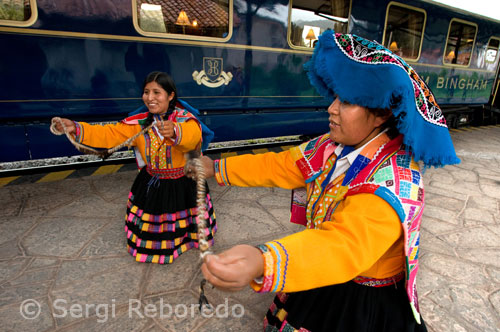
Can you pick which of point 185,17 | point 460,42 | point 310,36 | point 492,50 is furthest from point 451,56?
point 185,17

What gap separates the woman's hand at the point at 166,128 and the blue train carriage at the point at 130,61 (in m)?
2.66

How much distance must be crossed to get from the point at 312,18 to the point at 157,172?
15.1ft

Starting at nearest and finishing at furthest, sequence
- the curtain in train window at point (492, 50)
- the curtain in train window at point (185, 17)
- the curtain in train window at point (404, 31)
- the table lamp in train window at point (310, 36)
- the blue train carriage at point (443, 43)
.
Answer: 1. the curtain in train window at point (185, 17)
2. the table lamp in train window at point (310, 36)
3. the blue train carriage at point (443, 43)
4. the curtain in train window at point (404, 31)
5. the curtain in train window at point (492, 50)

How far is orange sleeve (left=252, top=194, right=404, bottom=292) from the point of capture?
93cm

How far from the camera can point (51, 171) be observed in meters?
4.88

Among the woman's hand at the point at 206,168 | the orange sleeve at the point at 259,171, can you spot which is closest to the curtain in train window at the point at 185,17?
the woman's hand at the point at 206,168

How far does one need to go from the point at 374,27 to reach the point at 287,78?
231 cm

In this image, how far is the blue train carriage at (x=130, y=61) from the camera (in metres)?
3.80

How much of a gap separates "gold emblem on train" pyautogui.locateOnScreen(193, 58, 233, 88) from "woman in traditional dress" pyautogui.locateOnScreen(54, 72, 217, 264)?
2303mm

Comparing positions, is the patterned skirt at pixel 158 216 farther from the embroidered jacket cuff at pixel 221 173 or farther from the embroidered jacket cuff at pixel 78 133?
the embroidered jacket cuff at pixel 221 173

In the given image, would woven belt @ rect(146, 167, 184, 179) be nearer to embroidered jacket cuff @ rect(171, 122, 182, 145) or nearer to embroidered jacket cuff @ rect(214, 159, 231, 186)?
embroidered jacket cuff @ rect(171, 122, 182, 145)

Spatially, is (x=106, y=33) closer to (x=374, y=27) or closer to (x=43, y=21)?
(x=43, y=21)

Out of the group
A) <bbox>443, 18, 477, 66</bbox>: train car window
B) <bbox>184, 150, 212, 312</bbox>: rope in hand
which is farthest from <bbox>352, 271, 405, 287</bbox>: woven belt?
<bbox>443, 18, 477, 66</bbox>: train car window

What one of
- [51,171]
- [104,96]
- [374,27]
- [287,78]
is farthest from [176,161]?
[374,27]
